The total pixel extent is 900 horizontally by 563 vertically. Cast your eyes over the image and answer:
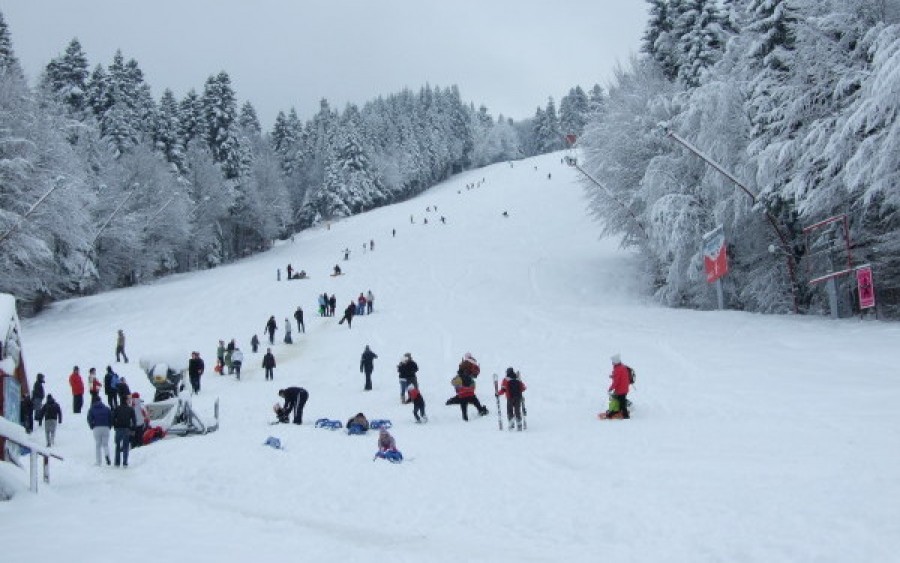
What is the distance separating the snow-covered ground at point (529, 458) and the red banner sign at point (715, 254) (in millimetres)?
1782

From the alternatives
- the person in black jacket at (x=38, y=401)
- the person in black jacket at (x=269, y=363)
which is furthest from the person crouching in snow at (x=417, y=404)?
the person in black jacket at (x=38, y=401)

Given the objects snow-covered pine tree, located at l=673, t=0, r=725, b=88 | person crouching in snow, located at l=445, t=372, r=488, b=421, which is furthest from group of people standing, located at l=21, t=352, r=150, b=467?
snow-covered pine tree, located at l=673, t=0, r=725, b=88

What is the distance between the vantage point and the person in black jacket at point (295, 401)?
17.3 meters

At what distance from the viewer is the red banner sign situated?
26094 millimetres

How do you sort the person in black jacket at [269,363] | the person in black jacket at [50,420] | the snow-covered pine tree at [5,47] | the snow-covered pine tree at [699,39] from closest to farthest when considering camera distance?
1. the person in black jacket at [50,420]
2. the person in black jacket at [269,363]
3. the snow-covered pine tree at [699,39]
4. the snow-covered pine tree at [5,47]

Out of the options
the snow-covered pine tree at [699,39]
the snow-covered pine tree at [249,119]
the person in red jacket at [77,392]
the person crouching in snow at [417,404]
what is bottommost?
the person crouching in snow at [417,404]

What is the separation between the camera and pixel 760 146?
2638 centimetres

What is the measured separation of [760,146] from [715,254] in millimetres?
4092

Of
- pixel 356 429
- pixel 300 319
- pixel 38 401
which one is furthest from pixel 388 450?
pixel 300 319

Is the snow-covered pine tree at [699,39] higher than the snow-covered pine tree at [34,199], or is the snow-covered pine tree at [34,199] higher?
the snow-covered pine tree at [699,39]

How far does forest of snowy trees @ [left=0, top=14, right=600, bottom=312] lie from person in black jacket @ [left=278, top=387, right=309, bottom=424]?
2089cm

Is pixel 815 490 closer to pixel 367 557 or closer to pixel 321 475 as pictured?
pixel 367 557

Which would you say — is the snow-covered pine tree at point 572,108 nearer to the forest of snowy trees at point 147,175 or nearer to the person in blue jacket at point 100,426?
the forest of snowy trees at point 147,175

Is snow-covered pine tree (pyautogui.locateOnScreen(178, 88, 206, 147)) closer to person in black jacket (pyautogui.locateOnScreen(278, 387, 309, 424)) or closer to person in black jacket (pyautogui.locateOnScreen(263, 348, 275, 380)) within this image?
person in black jacket (pyautogui.locateOnScreen(263, 348, 275, 380))
